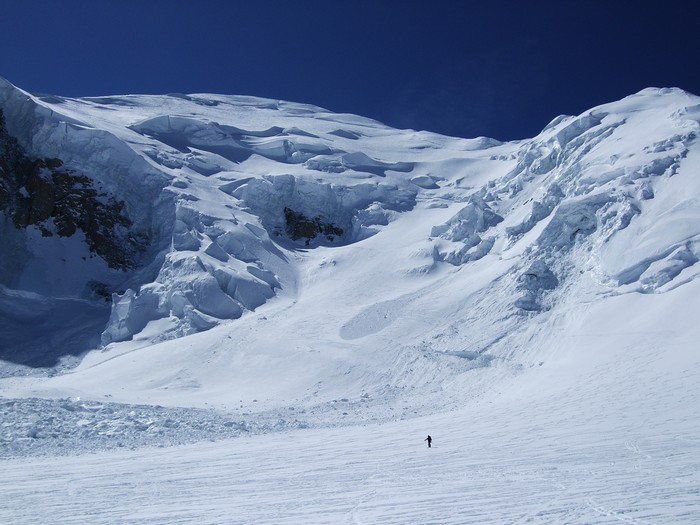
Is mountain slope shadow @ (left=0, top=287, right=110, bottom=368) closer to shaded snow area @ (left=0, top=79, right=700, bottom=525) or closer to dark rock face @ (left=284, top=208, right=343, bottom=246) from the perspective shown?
shaded snow area @ (left=0, top=79, right=700, bottom=525)

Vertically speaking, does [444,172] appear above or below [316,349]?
above

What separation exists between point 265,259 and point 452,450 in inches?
1060

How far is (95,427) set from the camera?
17.9m

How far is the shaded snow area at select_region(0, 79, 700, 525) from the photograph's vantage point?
11.2m

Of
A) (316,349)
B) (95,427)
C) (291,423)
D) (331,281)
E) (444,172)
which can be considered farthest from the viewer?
(444,172)

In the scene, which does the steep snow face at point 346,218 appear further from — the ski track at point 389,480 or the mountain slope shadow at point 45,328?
the ski track at point 389,480

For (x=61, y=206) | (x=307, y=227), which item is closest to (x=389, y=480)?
(x=307, y=227)

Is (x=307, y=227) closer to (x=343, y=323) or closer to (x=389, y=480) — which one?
(x=343, y=323)

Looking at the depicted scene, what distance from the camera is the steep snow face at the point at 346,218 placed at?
1081 inches

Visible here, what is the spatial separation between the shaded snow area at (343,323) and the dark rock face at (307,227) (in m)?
0.14

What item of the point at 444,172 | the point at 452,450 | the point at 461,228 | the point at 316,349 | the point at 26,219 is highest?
the point at 444,172

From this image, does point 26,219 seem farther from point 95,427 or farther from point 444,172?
point 444,172

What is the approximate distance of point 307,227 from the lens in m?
45.1

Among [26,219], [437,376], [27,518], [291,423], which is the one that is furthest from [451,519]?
[26,219]
